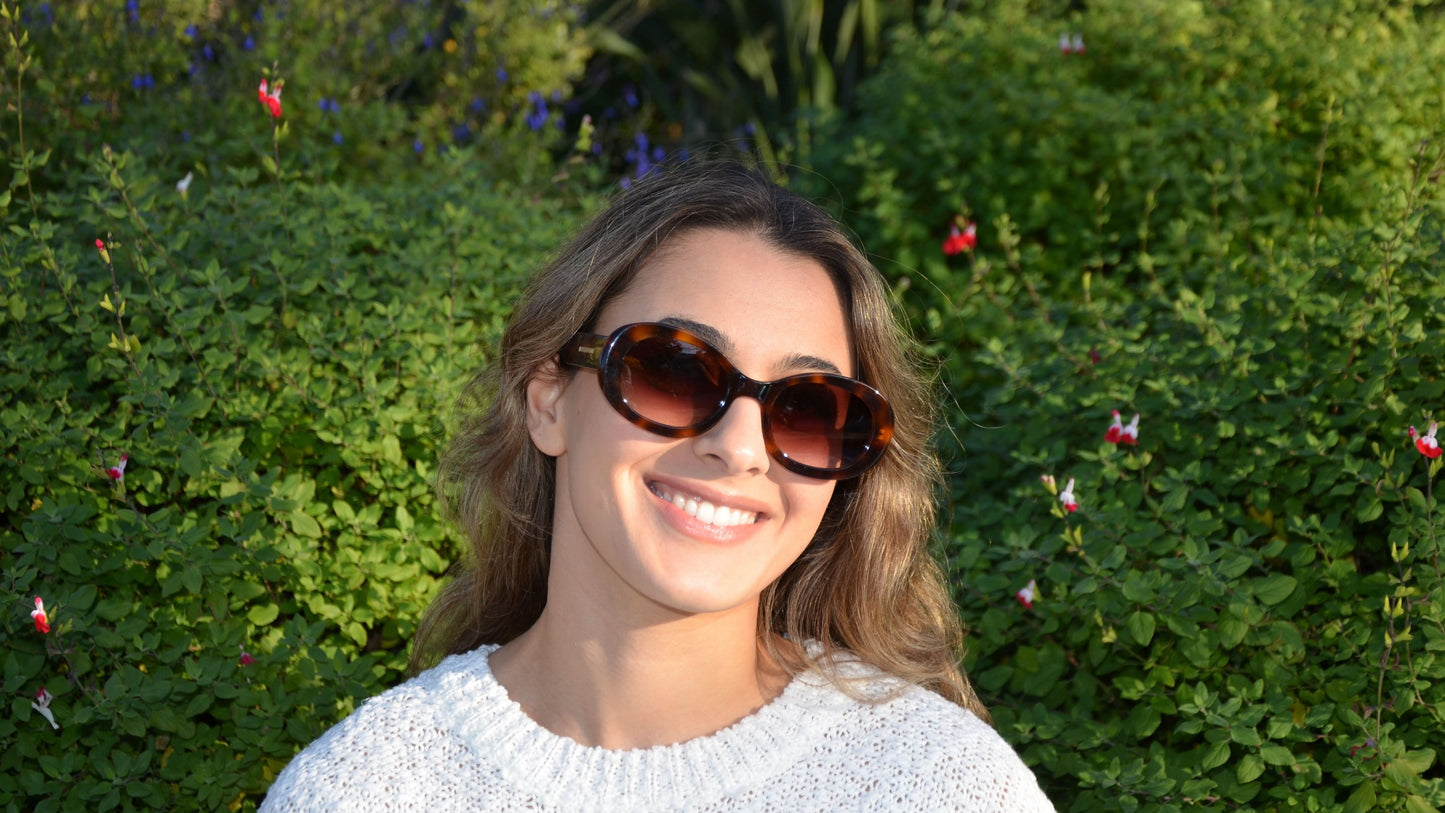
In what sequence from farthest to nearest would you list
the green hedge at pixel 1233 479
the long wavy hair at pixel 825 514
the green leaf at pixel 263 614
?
the green leaf at pixel 263 614
the green hedge at pixel 1233 479
the long wavy hair at pixel 825 514

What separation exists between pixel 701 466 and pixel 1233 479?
1508 millimetres

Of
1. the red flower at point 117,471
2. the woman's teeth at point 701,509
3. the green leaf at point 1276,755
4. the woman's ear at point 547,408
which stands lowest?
the green leaf at point 1276,755

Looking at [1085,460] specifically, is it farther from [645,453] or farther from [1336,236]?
[645,453]

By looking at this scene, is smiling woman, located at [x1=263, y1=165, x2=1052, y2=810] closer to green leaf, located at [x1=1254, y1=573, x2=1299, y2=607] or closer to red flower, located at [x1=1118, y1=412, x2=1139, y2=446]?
green leaf, located at [x1=1254, y1=573, x2=1299, y2=607]

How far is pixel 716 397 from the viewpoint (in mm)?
1827

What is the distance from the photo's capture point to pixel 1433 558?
7.79ft

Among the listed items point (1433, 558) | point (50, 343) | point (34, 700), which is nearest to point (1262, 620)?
point (1433, 558)

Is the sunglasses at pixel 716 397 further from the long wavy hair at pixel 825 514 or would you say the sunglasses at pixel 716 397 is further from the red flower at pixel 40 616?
the red flower at pixel 40 616

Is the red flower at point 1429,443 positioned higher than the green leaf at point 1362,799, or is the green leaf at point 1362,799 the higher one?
the red flower at point 1429,443

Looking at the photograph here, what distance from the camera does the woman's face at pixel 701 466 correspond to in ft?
5.90

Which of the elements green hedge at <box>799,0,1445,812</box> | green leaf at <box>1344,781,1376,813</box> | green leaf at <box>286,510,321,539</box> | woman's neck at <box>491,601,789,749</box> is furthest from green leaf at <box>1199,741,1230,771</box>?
green leaf at <box>286,510,321,539</box>

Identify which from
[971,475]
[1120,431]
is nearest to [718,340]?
[1120,431]

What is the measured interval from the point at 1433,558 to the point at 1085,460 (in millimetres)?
887

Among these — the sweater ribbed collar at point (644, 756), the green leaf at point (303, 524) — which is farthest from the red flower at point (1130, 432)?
the green leaf at point (303, 524)
